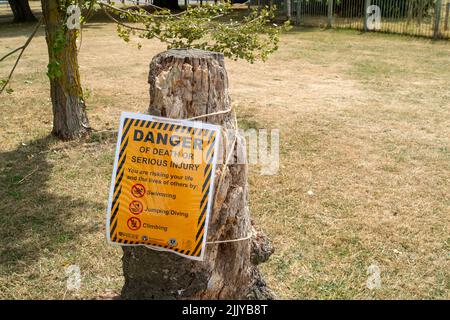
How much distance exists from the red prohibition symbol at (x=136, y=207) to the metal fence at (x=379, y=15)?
1571 centimetres

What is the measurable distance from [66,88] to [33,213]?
2.21m

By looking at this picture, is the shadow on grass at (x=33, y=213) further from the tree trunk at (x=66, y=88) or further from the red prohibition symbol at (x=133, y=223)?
the red prohibition symbol at (x=133, y=223)

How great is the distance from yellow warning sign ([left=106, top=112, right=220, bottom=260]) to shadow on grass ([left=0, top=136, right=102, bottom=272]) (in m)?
2.00

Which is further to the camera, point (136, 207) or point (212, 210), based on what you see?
point (212, 210)

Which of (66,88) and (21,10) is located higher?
(21,10)

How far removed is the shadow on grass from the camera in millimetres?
4301

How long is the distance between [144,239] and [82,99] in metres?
4.75

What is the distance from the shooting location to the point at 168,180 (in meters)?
2.53

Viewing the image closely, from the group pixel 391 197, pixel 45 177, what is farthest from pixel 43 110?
pixel 391 197

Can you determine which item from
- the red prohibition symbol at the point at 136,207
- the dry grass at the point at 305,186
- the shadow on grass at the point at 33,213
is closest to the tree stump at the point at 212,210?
the red prohibition symbol at the point at 136,207

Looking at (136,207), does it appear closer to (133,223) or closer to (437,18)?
(133,223)

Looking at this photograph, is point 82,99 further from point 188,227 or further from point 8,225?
point 188,227

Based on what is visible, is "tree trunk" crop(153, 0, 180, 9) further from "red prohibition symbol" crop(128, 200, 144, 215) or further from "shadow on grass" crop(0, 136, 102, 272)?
"red prohibition symbol" crop(128, 200, 144, 215)

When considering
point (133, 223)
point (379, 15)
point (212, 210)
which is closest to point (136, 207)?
point (133, 223)
